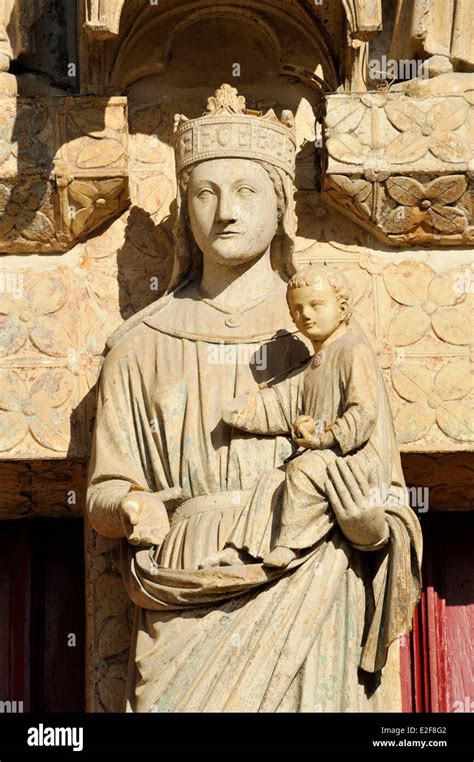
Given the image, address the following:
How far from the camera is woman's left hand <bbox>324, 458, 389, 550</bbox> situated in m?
9.32

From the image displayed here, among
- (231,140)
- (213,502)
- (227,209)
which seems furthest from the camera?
(231,140)

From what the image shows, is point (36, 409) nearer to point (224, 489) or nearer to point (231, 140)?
point (224, 489)

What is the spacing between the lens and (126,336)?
10188mm

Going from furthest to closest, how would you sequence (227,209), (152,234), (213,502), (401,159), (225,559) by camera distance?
(152,234), (401,159), (227,209), (213,502), (225,559)

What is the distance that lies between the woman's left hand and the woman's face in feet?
3.69

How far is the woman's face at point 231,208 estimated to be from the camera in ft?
33.0

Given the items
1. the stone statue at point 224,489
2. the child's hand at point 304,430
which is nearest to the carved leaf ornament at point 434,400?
the stone statue at point 224,489

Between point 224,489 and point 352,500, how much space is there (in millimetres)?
611

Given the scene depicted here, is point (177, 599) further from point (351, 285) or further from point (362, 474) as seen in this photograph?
point (351, 285)

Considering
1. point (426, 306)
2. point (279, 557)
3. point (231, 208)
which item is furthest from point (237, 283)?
point (279, 557)

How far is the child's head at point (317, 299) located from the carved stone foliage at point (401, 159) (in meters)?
0.96

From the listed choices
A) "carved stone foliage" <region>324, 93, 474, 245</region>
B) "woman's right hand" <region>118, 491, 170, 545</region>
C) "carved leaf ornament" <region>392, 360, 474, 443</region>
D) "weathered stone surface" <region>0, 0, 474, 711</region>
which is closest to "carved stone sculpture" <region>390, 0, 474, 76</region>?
"weathered stone surface" <region>0, 0, 474, 711</region>

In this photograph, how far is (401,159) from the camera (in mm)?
10500

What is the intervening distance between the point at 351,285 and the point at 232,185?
0.77 meters
